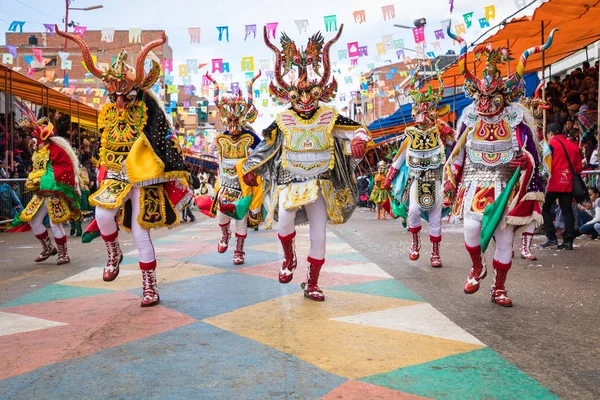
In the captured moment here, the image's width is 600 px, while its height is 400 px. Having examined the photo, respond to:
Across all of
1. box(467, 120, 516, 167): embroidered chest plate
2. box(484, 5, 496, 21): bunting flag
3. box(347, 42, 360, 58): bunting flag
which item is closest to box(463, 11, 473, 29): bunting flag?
box(484, 5, 496, 21): bunting flag

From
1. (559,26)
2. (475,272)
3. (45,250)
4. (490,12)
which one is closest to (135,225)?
(475,272)

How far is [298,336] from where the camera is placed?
396 centimetres

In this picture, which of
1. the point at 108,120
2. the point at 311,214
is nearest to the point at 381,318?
the point at 311,214

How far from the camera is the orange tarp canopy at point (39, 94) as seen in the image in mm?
13297

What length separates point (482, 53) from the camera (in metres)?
5.63

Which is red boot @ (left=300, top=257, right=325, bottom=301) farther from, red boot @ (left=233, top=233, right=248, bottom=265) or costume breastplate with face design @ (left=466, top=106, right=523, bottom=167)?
red boot @ (left=233, top=233, right=248, bottom=265)

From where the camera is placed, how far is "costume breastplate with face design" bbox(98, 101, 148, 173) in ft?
17.2

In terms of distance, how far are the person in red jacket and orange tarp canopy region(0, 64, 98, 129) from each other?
34.1 feet

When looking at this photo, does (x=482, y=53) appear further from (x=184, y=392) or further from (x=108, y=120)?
(x=184, y=392)

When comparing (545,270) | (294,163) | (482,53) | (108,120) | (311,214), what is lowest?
(545,270)

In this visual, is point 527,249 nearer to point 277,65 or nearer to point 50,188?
A: point 277,65

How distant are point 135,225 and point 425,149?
434cm

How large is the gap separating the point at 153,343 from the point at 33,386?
2.91ft

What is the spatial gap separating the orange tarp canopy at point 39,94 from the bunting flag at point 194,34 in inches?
155
